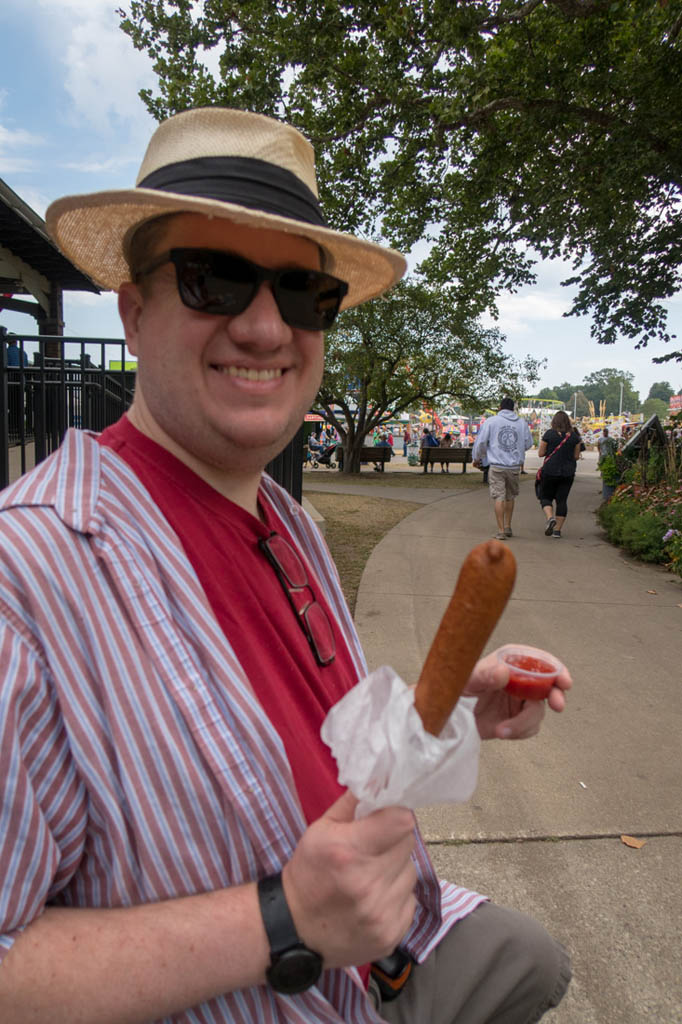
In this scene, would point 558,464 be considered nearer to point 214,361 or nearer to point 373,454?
point 214,361

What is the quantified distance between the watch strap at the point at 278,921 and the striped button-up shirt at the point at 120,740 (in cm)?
7

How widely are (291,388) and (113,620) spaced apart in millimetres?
610

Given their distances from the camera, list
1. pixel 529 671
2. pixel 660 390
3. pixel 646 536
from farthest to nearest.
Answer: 1. pixel 660 390
2. pixel 646 536
3. pixel 529 671

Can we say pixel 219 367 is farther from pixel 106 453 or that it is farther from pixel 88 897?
pixel 88 897

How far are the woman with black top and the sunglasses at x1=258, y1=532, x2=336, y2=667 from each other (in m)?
9.24

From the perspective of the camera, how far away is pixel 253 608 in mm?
1248

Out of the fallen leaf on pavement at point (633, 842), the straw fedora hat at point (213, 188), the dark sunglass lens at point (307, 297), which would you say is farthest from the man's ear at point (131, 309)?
the fallen leaf on pavement at point (633, 842)

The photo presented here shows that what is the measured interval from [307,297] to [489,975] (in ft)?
4.79

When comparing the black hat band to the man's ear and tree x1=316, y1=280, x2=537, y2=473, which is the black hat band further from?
tree x1=316, y1=280, x2=537, y2=473

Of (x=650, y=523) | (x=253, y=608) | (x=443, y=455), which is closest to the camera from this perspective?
(x=253, y=608)

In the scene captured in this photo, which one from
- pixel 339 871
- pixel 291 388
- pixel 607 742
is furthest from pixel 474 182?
pixel 339 871

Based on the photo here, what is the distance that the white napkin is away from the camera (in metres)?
0.87

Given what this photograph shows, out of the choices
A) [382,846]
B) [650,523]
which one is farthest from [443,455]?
[382,846]

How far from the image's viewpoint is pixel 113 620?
1019 millimetres
